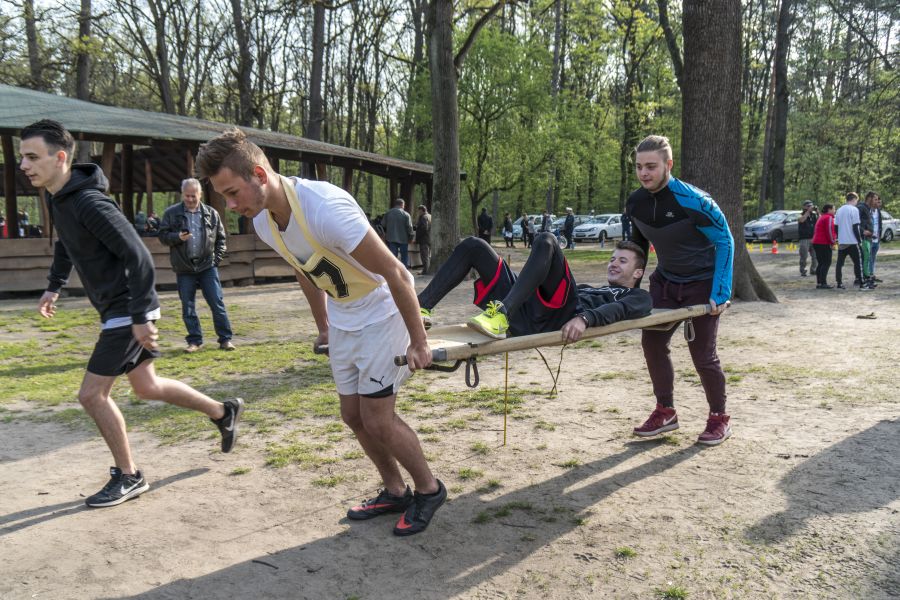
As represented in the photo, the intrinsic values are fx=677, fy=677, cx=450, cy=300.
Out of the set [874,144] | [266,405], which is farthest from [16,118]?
[874,144]

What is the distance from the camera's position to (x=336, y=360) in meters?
3.33

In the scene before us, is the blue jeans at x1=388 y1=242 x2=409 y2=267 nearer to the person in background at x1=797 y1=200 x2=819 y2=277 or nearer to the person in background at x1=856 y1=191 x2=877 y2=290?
the person in background at x1=797 y1=200 x2=819 y2=277

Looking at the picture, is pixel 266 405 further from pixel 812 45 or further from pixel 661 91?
pixel 812 45

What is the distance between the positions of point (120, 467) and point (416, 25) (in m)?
31.4

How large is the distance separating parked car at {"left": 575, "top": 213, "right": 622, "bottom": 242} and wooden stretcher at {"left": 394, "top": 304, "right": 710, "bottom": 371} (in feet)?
105

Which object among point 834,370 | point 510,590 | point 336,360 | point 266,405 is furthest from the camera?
point 834,370

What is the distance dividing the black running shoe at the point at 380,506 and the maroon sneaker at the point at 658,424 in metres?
1.96

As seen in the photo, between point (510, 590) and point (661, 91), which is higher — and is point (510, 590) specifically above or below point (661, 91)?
below

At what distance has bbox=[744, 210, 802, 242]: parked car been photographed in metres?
30.6

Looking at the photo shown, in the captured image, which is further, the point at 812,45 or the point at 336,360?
the point at 812,45

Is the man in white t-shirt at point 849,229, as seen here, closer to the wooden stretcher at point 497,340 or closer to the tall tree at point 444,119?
the tall tree at point 444,119

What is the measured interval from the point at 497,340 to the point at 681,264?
1.81 metres

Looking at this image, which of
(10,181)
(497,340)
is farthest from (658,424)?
(10,181)

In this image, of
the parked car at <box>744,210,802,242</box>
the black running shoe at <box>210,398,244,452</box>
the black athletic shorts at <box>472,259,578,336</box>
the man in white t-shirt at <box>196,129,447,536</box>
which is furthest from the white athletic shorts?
the parked car at <box>744,210,802,242</box>
